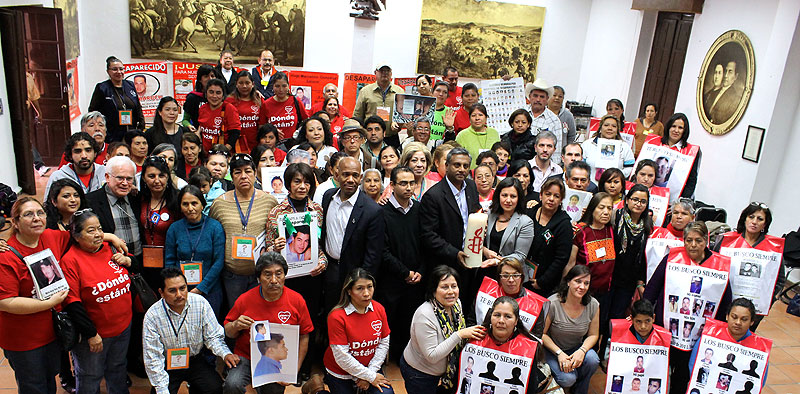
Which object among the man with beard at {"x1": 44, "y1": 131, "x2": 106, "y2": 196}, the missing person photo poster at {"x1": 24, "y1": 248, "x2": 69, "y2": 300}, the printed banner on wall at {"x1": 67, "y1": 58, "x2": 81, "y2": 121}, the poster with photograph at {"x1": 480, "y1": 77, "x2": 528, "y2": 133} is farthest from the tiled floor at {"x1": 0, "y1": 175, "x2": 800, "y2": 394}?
the printed banner on wall at {"x1": 67, "y1": 58, "x2": 81, "y2": 121}

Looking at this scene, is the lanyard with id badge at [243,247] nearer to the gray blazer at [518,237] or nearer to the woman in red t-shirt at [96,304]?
the woman in red t-shirt at [96,304]

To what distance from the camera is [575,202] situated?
557 centimetres

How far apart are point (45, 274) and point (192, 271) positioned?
41.0 inches

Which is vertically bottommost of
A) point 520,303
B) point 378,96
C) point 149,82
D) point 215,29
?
point 520,303

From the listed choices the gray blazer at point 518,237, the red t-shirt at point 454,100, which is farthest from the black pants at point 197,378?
the red t-shirt at point 454,100

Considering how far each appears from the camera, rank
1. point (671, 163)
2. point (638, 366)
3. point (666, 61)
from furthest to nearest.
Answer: point (666, 61) < point (671, 163) < point (638, 366)

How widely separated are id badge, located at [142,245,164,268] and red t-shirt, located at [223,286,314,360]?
800mm

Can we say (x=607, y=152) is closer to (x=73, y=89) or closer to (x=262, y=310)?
(x=262, y=310)

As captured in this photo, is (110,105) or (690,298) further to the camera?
(110,105)

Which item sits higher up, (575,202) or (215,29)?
(215,29)

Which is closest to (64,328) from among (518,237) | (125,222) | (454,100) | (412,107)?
(125,222)

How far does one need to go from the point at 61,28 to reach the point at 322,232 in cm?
645

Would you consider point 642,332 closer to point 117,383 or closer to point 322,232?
point 322,232

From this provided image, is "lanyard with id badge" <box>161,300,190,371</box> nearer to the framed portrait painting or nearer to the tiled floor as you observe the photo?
the tiled floor
